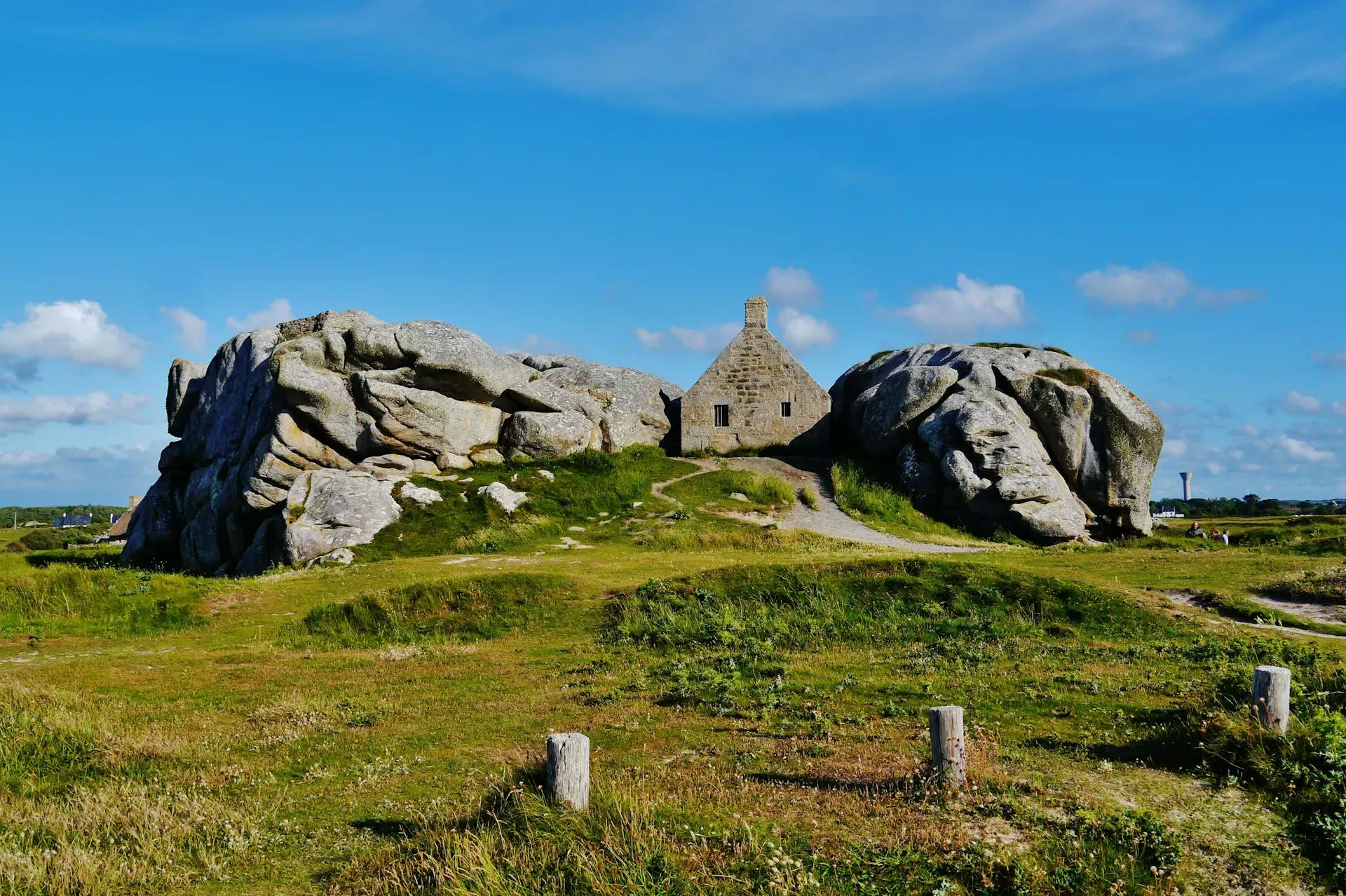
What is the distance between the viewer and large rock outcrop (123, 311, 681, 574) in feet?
130

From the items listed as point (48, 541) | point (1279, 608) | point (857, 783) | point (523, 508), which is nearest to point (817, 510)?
point (523, 508)

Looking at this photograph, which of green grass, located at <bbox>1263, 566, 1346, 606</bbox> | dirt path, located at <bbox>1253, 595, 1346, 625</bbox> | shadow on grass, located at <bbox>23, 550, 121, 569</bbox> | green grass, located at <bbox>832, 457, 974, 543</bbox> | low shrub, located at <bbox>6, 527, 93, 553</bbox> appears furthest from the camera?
low shrub, located at <bbox>6, 527, 93, 553</bbox>

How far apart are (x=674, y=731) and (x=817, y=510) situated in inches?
1238

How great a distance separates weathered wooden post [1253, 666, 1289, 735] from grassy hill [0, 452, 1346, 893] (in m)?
0.26

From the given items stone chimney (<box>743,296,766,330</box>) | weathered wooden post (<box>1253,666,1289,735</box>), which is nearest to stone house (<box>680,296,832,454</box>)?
stone chimney (<box>743,296,766,330</box>)

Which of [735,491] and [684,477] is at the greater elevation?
[684,477]

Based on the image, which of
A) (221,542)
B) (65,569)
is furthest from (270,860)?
(221,542)

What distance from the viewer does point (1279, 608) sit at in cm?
2189

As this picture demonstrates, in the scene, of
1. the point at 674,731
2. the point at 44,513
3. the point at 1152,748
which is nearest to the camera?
the point at 1152,748

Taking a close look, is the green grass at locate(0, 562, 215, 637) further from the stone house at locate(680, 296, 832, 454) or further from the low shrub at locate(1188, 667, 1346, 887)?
the stone house at locate(680, 296, 832, 454)

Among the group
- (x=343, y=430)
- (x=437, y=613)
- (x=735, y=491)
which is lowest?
(x=437, y=613)

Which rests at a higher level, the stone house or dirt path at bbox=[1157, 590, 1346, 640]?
the stone house

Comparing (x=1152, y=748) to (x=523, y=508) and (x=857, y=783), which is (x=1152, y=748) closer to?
(x=857, y=783)

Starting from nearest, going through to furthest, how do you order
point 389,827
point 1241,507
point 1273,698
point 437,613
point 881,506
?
point 389,827
point 1273,698
point 437,613
point 881,506
point 1241,507
